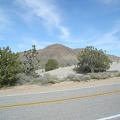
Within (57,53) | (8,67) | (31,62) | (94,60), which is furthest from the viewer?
(57,53)

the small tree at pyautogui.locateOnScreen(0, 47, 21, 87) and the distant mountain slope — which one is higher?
the distant mountain slope

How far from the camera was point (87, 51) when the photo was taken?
149 feet

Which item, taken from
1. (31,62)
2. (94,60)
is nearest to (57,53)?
(94,60)

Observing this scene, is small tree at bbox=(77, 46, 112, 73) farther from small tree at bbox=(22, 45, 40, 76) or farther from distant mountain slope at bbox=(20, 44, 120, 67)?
distant mountain slope at bbox=(20, 44, 120, 67)

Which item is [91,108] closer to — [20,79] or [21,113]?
[21,113]

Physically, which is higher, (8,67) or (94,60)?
(94,60)

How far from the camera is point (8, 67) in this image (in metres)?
19.0

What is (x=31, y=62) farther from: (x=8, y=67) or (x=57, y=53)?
(x=57, y=53)

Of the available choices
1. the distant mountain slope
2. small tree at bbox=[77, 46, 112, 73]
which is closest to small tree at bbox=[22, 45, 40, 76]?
small tree at bbox=[77, 46, 112, 73]

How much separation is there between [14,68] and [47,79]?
119 inches

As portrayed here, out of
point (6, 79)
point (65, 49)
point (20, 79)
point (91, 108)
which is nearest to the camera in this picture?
point (91, 108)

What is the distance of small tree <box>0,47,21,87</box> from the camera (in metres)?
18.8

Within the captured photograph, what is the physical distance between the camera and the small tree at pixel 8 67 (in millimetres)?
18812

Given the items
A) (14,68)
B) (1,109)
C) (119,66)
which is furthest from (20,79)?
Result: (119,66)
